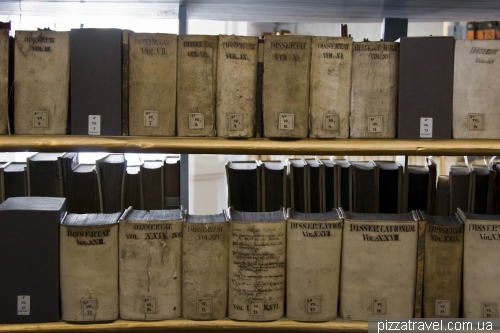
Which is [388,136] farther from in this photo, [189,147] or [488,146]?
[189,147]

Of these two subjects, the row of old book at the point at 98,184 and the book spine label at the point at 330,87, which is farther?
the row of old book at the point at 98,184

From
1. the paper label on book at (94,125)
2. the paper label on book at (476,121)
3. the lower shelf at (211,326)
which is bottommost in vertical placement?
the lower shelf at (211,326)

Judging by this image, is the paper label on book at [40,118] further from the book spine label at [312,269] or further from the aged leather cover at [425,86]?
the aged leather cover at [425,86]

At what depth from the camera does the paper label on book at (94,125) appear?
134 cm

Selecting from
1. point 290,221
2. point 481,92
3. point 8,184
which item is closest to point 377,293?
point 290,221

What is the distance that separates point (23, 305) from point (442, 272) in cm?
117

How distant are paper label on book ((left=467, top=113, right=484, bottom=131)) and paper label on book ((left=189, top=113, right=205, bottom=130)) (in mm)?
720

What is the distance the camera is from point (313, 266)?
55.1 inches

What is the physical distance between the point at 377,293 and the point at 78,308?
0.83m

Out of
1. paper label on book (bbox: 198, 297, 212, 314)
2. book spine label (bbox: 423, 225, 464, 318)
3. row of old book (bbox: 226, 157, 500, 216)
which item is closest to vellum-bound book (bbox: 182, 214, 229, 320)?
paper label on book (bbox: 198, 297, 212, 314)

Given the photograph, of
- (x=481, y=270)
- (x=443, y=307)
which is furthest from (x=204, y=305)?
(x=481, y=270)

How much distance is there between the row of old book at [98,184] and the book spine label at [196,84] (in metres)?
0.23

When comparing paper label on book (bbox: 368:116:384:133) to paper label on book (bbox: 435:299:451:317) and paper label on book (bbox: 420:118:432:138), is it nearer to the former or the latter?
paper label on book (bbox: 420:118:432:138)

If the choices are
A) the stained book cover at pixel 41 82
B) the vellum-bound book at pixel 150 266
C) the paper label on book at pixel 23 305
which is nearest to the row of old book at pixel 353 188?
the vellum-bound book at pixel 150 266
